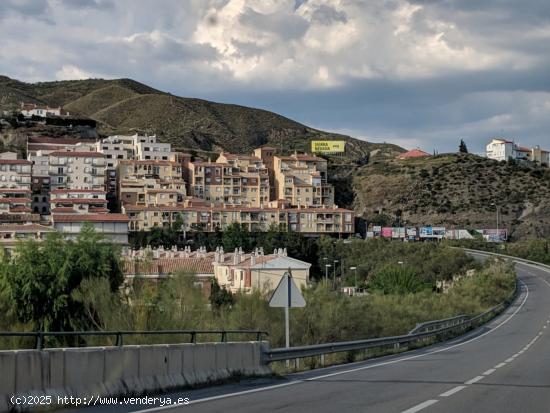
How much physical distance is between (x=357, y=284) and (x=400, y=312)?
190ft

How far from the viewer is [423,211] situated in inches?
6496

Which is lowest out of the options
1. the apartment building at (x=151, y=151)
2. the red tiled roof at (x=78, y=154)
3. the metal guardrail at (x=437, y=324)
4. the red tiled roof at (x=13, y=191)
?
the metal guardrail at (x=437, y=324)

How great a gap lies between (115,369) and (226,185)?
481 feet

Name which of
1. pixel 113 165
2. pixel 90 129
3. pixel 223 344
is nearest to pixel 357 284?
pixel 113 165

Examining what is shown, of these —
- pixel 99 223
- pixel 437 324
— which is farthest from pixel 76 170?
pixel 437 324

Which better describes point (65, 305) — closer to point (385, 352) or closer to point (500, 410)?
point (385, 352)

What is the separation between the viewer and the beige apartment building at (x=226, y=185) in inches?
6220

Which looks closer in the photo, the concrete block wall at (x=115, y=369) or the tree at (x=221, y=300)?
the concrete block wall at (x=115, y=369)

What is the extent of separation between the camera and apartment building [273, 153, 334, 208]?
533 ft

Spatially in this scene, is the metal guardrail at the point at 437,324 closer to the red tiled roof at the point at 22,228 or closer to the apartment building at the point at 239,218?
the red tiled roof at the point at 22,228

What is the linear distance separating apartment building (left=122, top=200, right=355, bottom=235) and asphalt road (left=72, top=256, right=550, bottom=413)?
360 feet

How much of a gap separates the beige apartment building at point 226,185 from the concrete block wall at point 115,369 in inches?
5485

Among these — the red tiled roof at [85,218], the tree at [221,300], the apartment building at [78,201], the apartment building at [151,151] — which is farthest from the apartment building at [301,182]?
the tree at [221,300]

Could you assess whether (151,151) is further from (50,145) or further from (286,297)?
(286,297)
